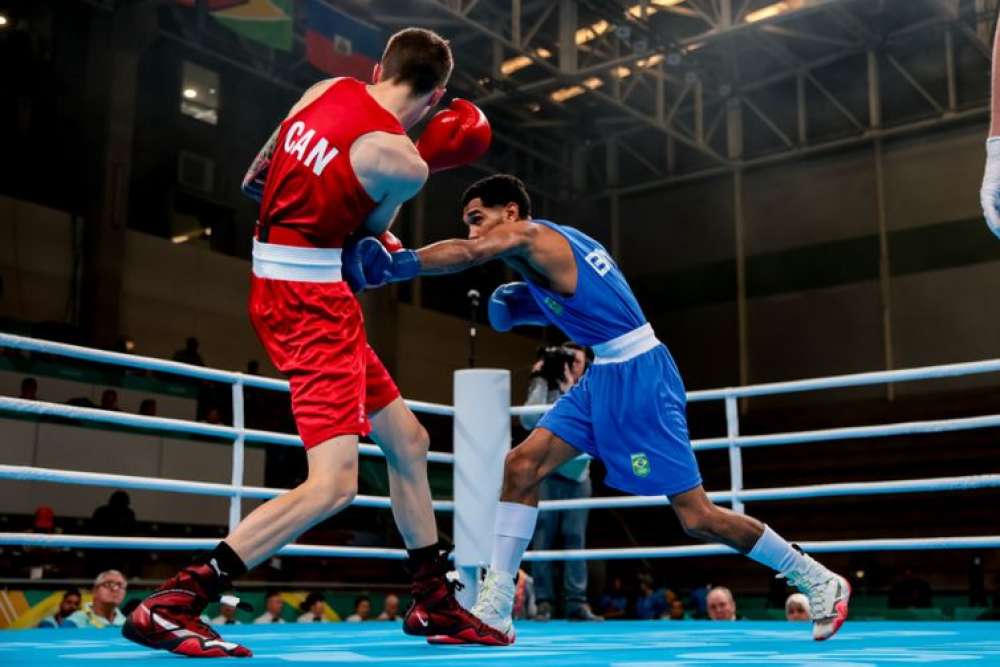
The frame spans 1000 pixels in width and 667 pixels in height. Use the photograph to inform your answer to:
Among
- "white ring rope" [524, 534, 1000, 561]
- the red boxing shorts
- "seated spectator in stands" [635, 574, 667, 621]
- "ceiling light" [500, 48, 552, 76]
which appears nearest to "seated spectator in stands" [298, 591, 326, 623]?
"seated spectator in stands" [635, 574, 667, 621]

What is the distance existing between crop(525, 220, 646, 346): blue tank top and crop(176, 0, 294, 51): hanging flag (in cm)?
663

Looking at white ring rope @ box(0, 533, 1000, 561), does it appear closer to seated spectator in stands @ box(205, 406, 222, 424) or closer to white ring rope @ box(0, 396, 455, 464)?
white ring rope @ box(0, 396, 455, 464)

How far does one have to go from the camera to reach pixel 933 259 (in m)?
12.8

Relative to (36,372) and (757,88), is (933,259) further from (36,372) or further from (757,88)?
(36,372)

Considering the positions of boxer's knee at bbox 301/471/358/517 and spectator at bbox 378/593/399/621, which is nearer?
boxer's knee at bbox 301/471/358/517

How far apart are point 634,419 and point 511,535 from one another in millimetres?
447

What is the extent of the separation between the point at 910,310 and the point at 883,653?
38.1 feet

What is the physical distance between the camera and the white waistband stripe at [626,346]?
2.72 metres

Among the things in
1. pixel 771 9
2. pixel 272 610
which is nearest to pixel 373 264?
pixel 272 610

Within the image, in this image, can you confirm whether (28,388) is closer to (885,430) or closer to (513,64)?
(885,430)

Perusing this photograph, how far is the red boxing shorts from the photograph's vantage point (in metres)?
2.06

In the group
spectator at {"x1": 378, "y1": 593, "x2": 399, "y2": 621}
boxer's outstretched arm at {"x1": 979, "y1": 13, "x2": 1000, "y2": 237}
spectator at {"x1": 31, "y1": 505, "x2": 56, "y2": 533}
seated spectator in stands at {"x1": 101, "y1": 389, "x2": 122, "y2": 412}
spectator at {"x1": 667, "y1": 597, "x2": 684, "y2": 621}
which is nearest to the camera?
boxer's outstretched arm at {"x1": 979, "y1": 13, "x2": 1000, "y2": 237}

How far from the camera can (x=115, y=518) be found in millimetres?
7441

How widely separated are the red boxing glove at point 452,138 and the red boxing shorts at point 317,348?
37 centimetres
